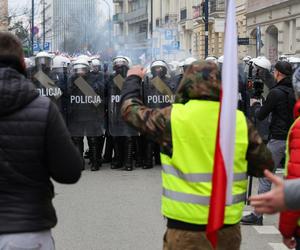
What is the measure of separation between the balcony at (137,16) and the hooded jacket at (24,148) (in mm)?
99776

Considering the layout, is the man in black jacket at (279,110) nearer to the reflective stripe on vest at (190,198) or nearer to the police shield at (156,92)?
the reflective stripe on vest at (190,198)

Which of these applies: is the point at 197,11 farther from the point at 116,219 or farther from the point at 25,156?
the point at 25,156

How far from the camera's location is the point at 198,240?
11.9 feet

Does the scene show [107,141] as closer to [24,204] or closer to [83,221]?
[83,221]

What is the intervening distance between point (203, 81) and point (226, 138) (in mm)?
504

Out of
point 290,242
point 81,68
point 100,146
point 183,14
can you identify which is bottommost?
point 100,146

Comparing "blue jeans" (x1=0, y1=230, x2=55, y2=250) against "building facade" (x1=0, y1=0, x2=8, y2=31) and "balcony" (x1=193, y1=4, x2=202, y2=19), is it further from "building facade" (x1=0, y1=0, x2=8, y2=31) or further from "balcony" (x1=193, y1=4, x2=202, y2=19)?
"balcony" (x1=193, y1=4, x2=202, y2=19)

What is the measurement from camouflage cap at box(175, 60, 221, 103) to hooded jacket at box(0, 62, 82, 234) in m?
0.75

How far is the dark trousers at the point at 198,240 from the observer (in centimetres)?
362

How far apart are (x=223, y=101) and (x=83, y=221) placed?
4.91 meters

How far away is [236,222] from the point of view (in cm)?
374

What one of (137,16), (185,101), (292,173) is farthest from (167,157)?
(137,16)

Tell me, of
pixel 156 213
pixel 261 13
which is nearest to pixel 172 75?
pixel 156 213

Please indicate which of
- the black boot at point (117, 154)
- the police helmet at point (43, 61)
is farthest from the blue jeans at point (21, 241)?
the police helmet at point (43, 61)
